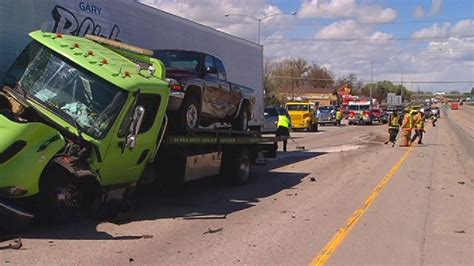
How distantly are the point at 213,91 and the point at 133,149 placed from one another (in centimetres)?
392

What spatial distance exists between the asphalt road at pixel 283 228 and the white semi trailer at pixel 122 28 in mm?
3246

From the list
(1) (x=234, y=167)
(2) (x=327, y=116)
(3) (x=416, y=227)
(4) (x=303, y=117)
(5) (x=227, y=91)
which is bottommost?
(2) (x=327, y=116)

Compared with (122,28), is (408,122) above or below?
below

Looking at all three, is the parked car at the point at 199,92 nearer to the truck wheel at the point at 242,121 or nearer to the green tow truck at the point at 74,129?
the truck wheel at the point at 242,121

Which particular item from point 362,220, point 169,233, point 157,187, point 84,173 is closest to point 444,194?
point 362,220

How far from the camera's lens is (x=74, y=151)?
8555 mm

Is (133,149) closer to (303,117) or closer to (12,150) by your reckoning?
(12,150)

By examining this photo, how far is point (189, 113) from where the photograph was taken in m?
11.5

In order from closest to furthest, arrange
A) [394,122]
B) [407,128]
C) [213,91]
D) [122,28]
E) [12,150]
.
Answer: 1. [12,150]
2. [213,91]
3. [122,28]
4. [407,128]
5. [394,122]

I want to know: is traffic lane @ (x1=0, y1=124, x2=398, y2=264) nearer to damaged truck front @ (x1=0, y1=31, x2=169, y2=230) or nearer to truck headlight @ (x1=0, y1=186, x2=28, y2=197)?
damaged truck front @ (x1=0, y1=31, x2=169, y2=230)

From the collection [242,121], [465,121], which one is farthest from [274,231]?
[465,121]

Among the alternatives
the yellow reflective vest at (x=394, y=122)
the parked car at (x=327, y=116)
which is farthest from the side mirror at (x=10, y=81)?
the parked car at (x=327, y=116)

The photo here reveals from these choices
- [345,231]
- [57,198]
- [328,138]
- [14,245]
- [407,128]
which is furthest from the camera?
[328,138]

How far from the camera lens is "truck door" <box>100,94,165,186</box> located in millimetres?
8930
